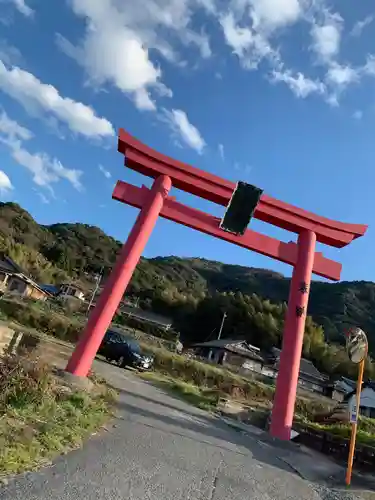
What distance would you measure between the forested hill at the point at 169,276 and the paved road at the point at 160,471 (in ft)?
197

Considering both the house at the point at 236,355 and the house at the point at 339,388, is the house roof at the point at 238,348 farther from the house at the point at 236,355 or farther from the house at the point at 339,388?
the house at the point at 339,388

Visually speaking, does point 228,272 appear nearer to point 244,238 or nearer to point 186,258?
point 186,258

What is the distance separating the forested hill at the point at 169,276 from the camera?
7806 cm

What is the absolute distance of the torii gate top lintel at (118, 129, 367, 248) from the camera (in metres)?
11.3

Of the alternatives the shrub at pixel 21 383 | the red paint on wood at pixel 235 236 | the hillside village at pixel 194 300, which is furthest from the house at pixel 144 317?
the shrub at pixel 21 383

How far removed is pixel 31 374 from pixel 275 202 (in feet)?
27.3

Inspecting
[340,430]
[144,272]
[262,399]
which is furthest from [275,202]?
[144,272]

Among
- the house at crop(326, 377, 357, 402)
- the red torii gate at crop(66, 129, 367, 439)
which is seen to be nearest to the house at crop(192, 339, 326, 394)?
the house at crop(326, 377, 357, 402)

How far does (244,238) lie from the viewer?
11477 mm

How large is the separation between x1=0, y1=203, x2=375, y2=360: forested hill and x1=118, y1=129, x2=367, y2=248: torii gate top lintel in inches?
2177

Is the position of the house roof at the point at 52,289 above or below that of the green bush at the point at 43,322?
above

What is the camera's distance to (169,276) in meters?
127

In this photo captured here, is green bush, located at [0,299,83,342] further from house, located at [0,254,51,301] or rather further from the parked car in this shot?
house, located at [0,254,51,301]

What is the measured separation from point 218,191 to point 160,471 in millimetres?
8378
